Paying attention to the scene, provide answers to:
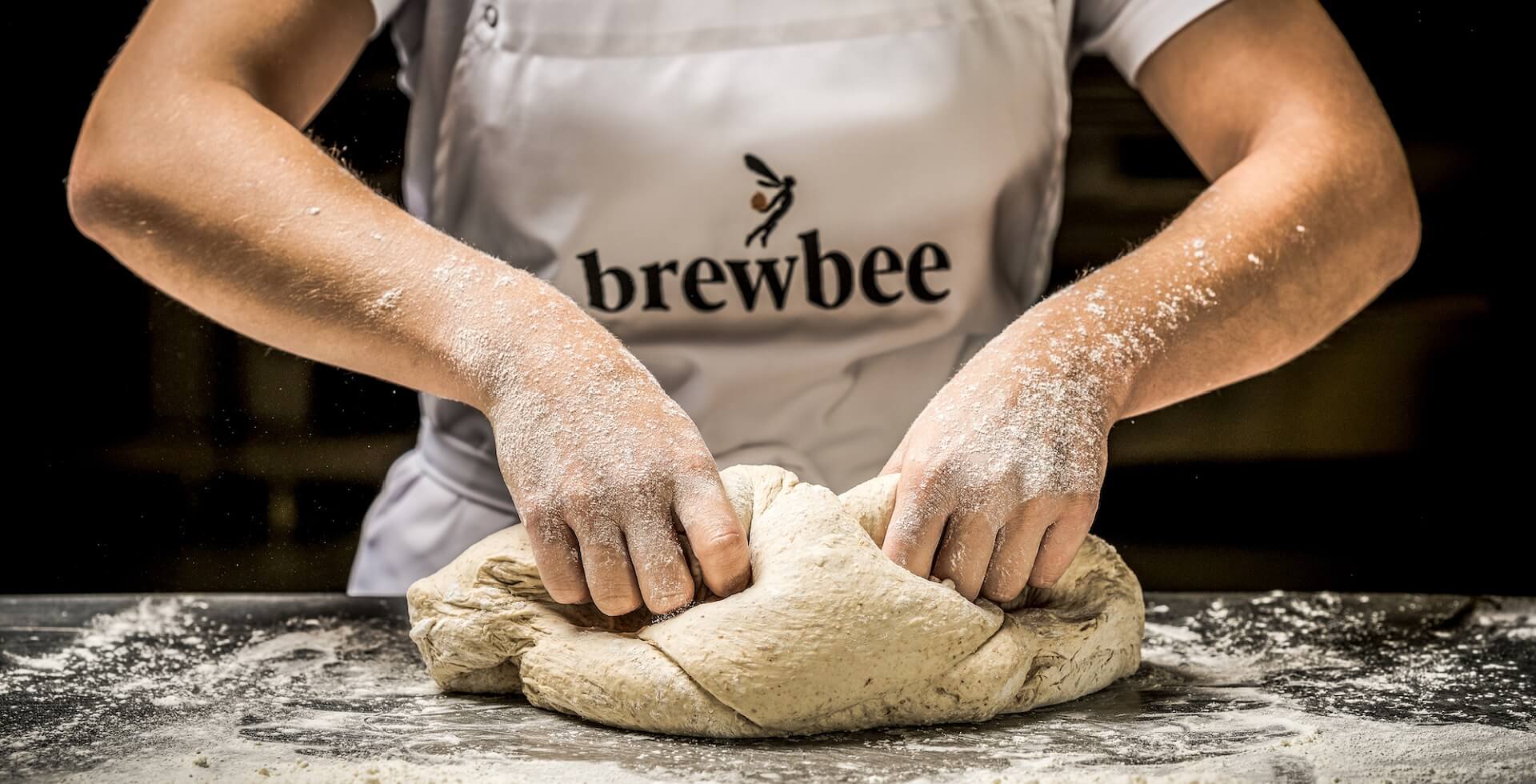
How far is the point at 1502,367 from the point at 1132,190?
2.59 ft

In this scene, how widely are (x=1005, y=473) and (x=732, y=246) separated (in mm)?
625

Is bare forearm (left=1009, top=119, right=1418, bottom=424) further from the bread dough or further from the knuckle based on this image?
the knuckle

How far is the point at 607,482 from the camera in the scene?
44.7 inches

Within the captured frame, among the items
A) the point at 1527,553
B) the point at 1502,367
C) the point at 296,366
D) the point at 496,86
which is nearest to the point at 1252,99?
the point at 496,86

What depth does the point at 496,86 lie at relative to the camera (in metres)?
1.67

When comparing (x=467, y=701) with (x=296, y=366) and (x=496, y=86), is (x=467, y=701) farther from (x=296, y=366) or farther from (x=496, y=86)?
(x=296, y=366)

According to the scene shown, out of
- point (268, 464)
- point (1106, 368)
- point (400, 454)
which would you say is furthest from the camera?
point (400, 454)

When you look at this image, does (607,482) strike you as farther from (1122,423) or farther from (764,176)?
(1122,423)

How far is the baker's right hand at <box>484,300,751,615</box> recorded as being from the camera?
3.73 feet

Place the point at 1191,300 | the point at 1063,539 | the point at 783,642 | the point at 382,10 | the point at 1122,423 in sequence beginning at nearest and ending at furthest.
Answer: the point at 783,642 → the point at 1063,539 → the point at 1191,300 → the point at 382,10 → the point at 1122,423

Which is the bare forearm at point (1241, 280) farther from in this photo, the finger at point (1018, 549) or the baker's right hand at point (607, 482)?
the baker's right hand at point (607, 482)

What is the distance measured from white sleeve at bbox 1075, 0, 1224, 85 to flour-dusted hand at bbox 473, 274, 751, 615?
68cm

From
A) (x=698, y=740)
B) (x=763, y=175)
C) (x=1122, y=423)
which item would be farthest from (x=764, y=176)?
(x=1122, y=423)

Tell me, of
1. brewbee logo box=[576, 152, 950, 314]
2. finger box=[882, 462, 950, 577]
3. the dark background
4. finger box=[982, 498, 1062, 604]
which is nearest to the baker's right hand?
finger box=[882, 462, 950, 577]
